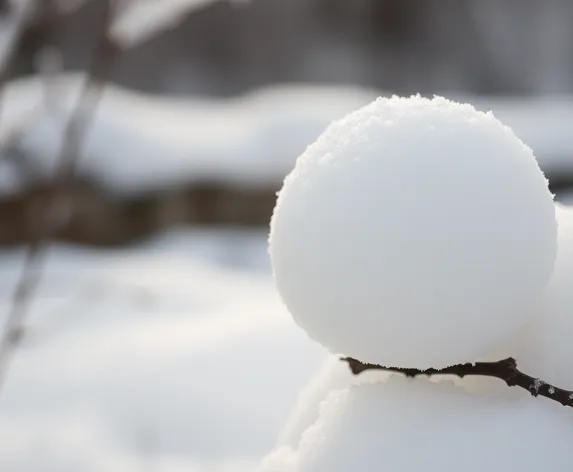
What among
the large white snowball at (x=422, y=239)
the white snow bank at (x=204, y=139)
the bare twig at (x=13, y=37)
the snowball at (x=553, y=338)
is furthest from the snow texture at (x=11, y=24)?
the white snow bank at (x=204, y=139)

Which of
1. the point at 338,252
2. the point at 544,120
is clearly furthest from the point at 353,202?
the point at 544,120

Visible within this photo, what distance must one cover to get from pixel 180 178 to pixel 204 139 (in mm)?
462

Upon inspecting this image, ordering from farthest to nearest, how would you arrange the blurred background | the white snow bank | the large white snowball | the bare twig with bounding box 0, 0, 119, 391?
the white snow bank
the blurred background
the bare twig with bounding box 0, 0, 119, 391
the large white snowball

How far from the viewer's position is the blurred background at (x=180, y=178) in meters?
1.44

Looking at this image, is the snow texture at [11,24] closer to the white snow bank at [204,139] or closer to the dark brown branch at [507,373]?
the dark brown branch at [507,373]

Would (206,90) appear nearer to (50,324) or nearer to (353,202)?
(50,324)

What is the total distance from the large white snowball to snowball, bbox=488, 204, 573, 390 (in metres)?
0.03

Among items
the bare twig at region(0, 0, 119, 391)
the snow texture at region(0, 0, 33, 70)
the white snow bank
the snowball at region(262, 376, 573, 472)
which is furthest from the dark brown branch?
the white snow bank

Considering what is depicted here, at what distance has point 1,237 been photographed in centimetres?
410

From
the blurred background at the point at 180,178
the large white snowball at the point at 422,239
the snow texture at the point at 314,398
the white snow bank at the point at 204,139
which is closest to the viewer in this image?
the large white snowball at the point at 422,239

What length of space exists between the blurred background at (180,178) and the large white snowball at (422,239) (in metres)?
0.42

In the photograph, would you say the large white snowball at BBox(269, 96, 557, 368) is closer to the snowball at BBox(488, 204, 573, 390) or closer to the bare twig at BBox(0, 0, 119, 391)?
the snowball at BBox(488, 204, 573, 390)

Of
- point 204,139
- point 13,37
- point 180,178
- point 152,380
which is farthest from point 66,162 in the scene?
point 204,139

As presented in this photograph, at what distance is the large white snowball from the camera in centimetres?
43
